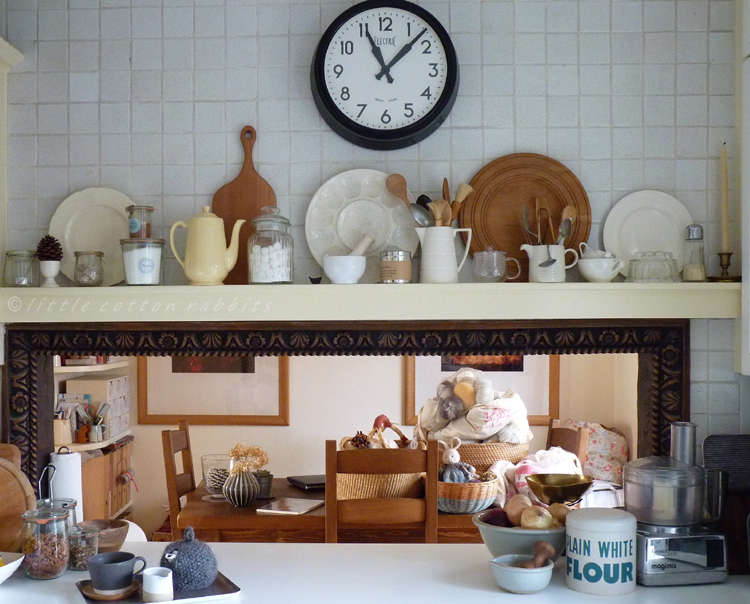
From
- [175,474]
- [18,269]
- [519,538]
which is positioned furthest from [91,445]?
[519,538]

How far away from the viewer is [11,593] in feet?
5.84

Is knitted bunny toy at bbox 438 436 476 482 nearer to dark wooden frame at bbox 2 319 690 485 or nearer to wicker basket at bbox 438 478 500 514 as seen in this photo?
wicker basket at bbox 438 478 500 514

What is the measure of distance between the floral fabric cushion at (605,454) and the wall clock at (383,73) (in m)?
2.45

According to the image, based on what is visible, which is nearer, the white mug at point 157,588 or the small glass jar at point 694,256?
the white mug at point 157,588

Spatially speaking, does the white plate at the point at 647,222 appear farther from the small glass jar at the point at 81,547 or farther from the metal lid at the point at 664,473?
the small glass jar at the point at 81,547

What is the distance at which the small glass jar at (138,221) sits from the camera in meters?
2.24

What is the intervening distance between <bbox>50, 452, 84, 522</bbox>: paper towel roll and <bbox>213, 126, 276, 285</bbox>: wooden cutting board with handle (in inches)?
A: 26.7

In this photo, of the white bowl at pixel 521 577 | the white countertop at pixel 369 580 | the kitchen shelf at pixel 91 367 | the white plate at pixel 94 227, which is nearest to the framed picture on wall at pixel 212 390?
the kitchen shelf at pixel 91 367

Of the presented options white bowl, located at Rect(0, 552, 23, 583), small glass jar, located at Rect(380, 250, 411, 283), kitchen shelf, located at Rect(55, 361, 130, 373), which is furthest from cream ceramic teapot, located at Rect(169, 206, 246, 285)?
kitchen shelf, located at Rect(55, 361, 130, 373)

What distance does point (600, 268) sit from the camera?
221 cm

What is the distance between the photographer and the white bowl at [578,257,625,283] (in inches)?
86.7

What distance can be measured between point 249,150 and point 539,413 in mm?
2944

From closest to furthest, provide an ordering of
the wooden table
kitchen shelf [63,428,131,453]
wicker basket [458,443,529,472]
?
the wooden table → wicker basket [458,443,529,472] → kitchen shelf [63,428,131,453]

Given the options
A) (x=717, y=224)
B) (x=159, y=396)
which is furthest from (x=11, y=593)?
(x=159, y=396)
